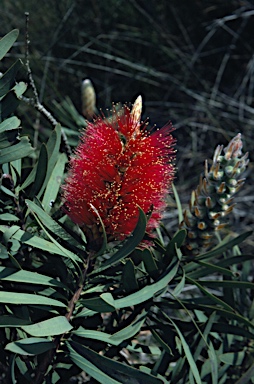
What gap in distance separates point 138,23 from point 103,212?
1.72 m

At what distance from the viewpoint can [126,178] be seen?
0.72 m

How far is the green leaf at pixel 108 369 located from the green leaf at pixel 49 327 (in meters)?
0.07

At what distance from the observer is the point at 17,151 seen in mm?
761

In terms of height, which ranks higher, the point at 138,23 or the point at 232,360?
the point at 138,23

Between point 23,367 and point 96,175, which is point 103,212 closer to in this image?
point 96,175

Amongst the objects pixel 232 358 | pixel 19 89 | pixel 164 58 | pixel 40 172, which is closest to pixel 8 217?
pixel 40 172

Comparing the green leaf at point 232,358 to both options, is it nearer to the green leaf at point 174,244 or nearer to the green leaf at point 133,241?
the green leaf at point 174,244

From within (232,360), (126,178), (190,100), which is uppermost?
(126,178)

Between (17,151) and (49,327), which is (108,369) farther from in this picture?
(17,151)

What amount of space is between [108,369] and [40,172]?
324 millimetres

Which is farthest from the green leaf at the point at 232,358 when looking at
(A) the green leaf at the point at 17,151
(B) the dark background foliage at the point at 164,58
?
(B) the dark background foliage at the point at 164,58

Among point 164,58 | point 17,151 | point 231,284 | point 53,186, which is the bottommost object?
point 164,58

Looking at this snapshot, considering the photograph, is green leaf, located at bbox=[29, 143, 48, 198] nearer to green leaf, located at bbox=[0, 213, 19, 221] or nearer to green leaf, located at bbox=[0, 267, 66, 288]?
green leaf, located at bbox=[0, 213, 19, 221]

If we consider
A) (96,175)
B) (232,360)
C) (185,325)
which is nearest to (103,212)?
(96,175)
